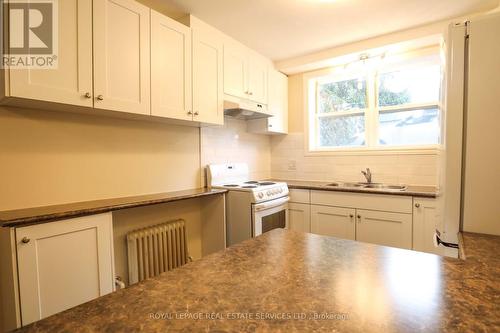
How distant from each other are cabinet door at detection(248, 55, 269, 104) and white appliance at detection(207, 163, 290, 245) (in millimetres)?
877

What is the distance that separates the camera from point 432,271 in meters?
0.80

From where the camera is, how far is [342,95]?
3.45m

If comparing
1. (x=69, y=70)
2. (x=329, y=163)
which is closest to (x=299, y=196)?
(x=329, y=163)

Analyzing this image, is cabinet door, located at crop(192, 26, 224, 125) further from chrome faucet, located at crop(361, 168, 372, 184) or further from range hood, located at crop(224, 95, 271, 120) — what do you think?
chrome faucet, located at crop(361, 168, 372, 184)

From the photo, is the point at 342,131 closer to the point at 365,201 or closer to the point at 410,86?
the point at 410,86

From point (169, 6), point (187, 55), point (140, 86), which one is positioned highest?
point (169, 6)

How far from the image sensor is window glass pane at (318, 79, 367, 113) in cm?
330

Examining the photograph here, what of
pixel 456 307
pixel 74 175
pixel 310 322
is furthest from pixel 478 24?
pixel 74 175

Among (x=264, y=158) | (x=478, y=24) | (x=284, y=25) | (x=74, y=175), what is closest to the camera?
(x=478, y=24)

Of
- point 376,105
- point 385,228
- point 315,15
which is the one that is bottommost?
point 385,228

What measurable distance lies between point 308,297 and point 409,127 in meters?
2.91

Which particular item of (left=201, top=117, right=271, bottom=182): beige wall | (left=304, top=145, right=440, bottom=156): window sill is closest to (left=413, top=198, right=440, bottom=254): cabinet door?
(left=304, top=145, right=440, bottom=156): window sill

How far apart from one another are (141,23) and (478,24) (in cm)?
196

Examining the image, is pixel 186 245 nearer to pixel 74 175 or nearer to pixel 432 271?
pixel 74 175
